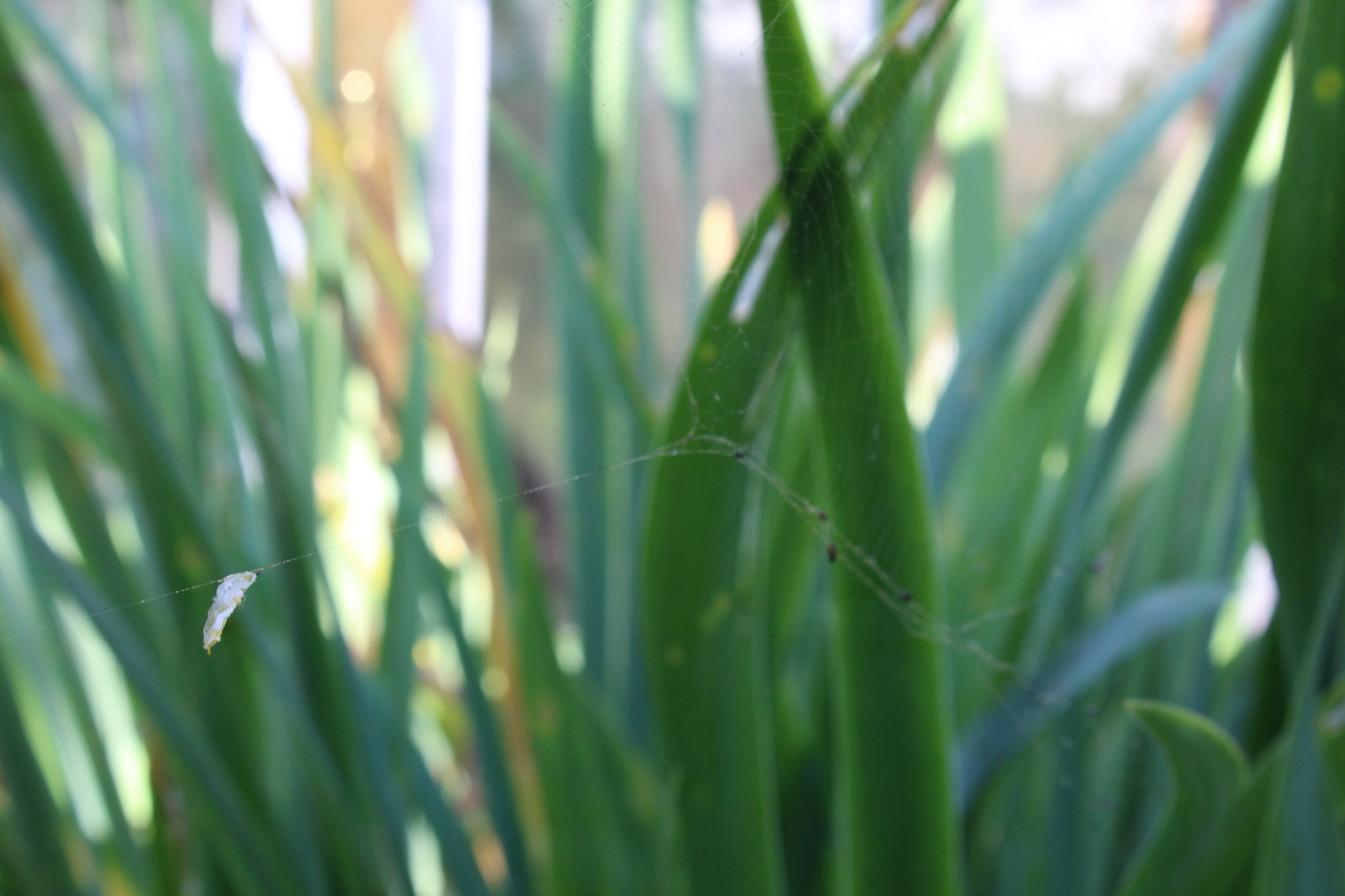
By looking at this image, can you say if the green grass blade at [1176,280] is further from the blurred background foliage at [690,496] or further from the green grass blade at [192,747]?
the green grass blade at [192,747]

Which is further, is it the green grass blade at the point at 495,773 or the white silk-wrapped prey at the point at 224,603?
the green grass blade at the point at 495,773

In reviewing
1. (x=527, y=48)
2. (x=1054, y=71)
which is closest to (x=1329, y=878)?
(x=1054, y=71)

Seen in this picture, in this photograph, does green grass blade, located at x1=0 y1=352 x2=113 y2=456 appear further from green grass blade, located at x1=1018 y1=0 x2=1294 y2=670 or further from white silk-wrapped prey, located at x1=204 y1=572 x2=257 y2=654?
green grass blade, located at x1=1018 y1=0 x2=1294 y2=670

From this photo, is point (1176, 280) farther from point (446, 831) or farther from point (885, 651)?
point (446, 831)

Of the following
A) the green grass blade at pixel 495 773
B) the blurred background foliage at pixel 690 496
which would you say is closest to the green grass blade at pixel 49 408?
the blurred background foliage at pixel 690 496

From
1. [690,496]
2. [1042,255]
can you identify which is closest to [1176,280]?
[1042,255]

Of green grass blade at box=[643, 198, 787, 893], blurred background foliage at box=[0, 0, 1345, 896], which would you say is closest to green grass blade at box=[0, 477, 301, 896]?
blurred background foliage at box=[0, 0, 1345, 896]

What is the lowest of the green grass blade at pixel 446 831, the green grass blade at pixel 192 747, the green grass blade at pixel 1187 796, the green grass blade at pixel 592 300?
the green grass blade at pixel 1187 796
